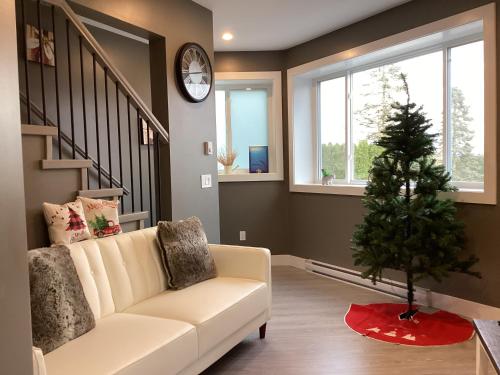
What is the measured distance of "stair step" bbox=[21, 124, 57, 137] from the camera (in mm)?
2279

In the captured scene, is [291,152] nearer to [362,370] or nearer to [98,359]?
[362,370]

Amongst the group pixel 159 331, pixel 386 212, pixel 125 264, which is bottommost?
pixel 159 331

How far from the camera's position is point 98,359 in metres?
1.68

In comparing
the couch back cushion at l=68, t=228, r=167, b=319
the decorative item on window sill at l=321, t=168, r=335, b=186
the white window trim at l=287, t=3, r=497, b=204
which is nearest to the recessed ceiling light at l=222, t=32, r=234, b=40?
the white window trim at l=287, t=3, r=497, b=204

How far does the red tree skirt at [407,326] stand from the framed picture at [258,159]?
7.27 ft

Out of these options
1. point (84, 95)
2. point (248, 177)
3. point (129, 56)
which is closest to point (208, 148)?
point (84, 95)

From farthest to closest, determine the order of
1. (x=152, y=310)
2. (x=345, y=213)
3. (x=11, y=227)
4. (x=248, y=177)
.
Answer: (x=248, y=177)
(x=345, y=213)
(x=152, y=310)
(x=11, y=227)

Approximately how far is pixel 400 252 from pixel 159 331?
1.92 meters

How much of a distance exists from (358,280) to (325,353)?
5.48ft

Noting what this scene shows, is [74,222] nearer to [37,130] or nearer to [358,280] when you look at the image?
[37,130]

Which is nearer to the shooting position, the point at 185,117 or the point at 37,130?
the point at 37,130

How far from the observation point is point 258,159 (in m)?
5.20

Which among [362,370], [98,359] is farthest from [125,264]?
[362,370]

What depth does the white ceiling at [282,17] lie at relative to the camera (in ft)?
11.9
